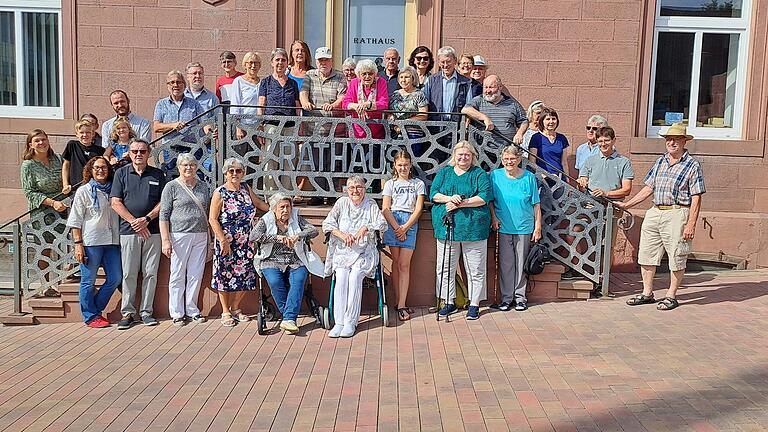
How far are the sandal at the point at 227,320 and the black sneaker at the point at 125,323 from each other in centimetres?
89

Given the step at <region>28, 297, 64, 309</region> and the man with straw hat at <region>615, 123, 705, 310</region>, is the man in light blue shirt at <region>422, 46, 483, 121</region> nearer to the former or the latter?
the man with straw hat at <region>615, 123, 705, 310</region>

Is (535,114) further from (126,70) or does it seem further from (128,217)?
(126,70)

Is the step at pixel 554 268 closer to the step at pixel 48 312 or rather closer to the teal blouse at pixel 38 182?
the step at pixel 48 312

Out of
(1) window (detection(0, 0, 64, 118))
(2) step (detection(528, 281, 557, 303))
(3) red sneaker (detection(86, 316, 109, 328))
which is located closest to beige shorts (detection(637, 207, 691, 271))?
(2) step (detection(528, 281, 557, 303))

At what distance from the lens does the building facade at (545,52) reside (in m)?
9.09

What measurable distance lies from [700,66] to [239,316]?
6.93 m

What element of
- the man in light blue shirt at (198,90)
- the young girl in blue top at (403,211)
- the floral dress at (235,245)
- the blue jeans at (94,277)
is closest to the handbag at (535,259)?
the young girl in blue top at (403,211)

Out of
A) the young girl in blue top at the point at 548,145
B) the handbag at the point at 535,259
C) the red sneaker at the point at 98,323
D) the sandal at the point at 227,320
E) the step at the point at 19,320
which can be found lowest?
the step at the point at 19,320

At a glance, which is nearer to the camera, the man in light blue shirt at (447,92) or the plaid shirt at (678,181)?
the plaid shirt at (678,181)

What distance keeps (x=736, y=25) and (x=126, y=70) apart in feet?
26.3

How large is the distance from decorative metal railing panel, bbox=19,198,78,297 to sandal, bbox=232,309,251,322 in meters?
1.67

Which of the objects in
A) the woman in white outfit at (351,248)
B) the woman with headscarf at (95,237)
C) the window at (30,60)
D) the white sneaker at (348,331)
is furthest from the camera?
the window at (30,60)

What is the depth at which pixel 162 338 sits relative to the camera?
21.2ft

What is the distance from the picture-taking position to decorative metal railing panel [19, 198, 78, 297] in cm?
713
